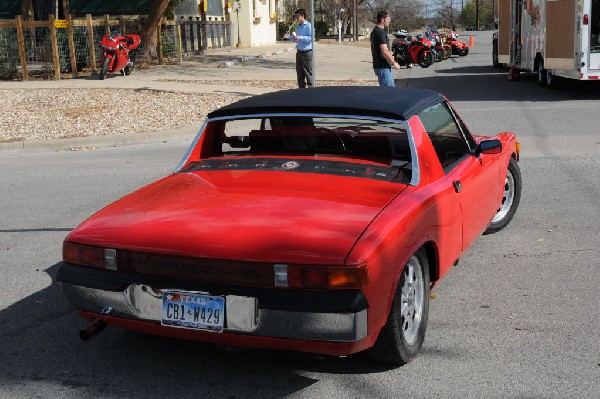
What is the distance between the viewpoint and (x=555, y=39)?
19.2 m

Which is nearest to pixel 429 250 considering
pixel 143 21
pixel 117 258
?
A: pixel 117 258

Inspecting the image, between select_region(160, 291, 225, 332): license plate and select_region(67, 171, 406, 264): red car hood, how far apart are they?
0.66ft

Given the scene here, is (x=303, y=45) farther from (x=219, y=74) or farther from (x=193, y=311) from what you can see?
(x=193, y=311)

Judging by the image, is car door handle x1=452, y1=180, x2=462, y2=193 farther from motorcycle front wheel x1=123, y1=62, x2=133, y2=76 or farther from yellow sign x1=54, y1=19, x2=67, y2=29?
yellow sign x1=54, y1=19, x2=67, y2=29

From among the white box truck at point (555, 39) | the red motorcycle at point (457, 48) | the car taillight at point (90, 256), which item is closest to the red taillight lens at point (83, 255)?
the car taillight at point (90, 256)

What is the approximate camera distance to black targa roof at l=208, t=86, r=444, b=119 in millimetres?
4887

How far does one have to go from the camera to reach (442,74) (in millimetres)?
27328

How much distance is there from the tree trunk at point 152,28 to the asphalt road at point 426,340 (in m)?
18.1

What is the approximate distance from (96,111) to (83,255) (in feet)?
43.4

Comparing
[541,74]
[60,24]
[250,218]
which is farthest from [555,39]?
[250,218]

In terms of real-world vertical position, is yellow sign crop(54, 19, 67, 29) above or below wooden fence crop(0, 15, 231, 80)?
above

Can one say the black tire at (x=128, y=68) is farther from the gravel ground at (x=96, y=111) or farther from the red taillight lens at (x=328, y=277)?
the red taillight lens at (x=328, y=277)

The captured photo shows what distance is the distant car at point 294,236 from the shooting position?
3.74 m

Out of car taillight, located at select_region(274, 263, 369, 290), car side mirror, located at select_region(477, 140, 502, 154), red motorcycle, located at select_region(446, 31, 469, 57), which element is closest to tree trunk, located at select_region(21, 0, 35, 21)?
red motorcycle, located at select_region(446, 31, 469, 57)
